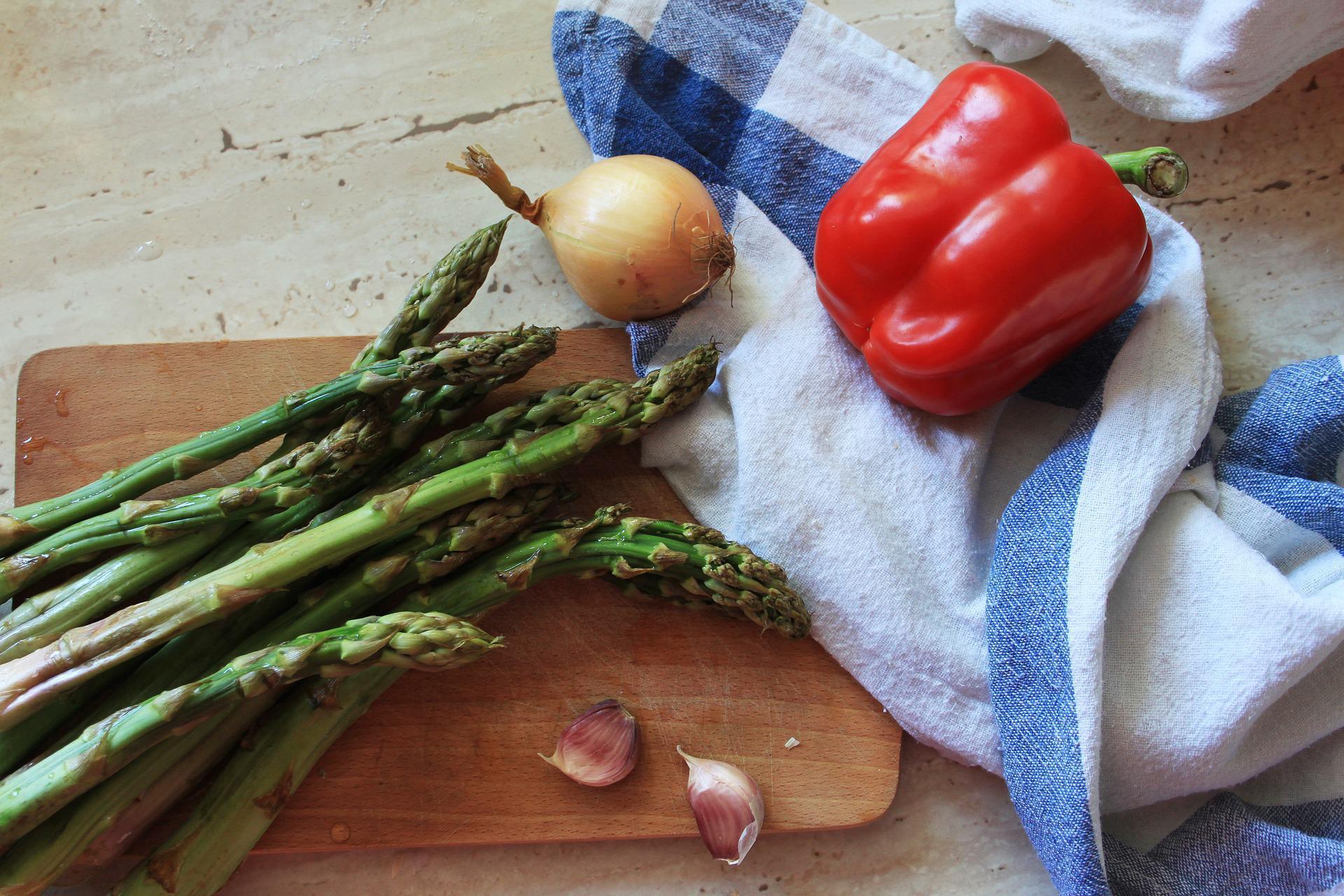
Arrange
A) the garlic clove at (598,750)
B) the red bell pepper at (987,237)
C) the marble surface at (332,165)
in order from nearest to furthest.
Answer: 1. the red bell pepper at (987,237)
2. the garlic clove at (598,750)
3. the marble surface at (332,165)

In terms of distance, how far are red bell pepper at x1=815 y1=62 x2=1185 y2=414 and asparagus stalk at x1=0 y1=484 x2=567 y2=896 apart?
0.66 metres

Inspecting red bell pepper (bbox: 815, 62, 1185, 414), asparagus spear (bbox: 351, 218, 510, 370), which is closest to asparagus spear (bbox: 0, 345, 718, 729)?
asparagus spear (bbox: 351, 218, 510, 370)

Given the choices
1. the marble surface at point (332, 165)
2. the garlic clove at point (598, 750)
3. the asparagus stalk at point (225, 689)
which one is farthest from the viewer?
the marble surface at point (332, 165)

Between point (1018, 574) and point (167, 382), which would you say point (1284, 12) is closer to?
point (1018, 574)

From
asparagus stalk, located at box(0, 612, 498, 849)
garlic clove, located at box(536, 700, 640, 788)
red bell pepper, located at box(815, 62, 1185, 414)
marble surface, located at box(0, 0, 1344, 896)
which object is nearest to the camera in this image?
asparagus stalk, located at box(0, 612, 498, 849)

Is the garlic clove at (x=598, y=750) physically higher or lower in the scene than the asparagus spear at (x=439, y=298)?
lower

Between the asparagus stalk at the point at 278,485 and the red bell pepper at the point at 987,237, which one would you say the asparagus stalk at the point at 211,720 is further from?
the red bell pepper at the point at 987,237

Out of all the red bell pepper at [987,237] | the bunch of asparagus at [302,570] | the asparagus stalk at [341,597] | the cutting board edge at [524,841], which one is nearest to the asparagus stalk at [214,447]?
the bunch of asparagus at [302,570]

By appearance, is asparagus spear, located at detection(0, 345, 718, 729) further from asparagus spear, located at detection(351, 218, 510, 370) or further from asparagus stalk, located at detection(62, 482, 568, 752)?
asparagus spear, located at detection(351, 218, 510, 370)

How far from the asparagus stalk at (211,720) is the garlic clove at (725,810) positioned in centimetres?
50

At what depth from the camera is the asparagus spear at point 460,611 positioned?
1360 mm

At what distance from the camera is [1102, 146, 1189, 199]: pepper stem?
4.42 ft

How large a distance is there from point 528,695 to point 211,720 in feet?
1.56

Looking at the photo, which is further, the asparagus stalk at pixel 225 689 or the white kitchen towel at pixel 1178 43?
the white kitchen towel at pixel 1178 43
